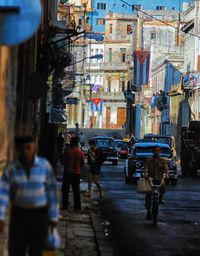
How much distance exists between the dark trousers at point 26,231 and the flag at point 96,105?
12406cm

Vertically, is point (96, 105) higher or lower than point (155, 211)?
higher

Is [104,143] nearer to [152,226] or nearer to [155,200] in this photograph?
[155,200]

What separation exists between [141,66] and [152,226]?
79622 millimetres

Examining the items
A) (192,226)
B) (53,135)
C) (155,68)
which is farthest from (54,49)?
(155,68)

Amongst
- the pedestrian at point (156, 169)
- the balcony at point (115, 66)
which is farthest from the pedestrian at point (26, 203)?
the balcony at point (115, 66)

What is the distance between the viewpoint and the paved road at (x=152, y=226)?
16.0 meters

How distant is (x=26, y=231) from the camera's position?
9234 mm

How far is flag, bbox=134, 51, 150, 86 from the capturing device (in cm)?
9694

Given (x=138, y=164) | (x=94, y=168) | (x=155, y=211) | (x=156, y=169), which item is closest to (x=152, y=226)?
(x=155, y=211)

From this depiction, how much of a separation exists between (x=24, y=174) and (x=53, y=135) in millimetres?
21397

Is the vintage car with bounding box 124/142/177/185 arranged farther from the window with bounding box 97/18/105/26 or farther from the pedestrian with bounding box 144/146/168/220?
the window with bounding box 97/18/105/26

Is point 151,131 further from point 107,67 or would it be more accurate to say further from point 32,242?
point 32,242

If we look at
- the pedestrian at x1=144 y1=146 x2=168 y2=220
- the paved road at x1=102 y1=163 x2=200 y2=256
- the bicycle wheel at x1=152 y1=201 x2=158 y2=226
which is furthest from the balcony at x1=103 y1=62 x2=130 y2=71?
the bicycle wheel at x1=152 y1=201 x2=158 y2=226

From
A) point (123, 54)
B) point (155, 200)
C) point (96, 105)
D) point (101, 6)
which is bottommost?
point (155, 200)
